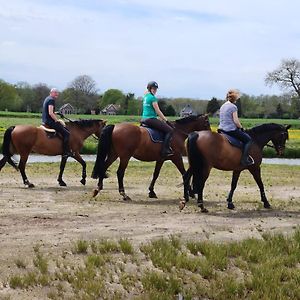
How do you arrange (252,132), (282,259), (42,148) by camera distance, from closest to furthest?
(282,259) → (252,132) → (42,148)

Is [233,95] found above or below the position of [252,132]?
above

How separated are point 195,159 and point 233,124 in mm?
1137

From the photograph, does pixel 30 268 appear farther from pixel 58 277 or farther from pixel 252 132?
pixel 252 132

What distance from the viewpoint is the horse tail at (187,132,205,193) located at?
11148mm

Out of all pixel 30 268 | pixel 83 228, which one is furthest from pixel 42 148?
pixel 30 268

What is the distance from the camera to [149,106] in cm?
1281

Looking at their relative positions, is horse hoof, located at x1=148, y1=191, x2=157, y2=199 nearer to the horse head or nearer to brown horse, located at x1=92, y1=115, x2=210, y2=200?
brown horse, located at x1=92, y1=115, x2=210, y2=200

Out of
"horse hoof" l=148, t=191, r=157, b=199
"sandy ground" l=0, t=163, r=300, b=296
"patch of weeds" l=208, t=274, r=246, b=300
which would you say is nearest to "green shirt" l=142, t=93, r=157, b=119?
"horse hoof" l=148, t=191, r=157, b=199

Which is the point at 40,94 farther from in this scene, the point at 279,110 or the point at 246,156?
the point at 246,156

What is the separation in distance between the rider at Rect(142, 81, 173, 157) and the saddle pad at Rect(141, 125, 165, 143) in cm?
9

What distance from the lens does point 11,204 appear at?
11594 mm

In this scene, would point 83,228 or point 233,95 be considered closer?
point 83,228

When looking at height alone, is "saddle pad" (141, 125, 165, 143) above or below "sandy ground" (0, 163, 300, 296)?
above

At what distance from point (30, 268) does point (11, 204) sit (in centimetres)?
503
